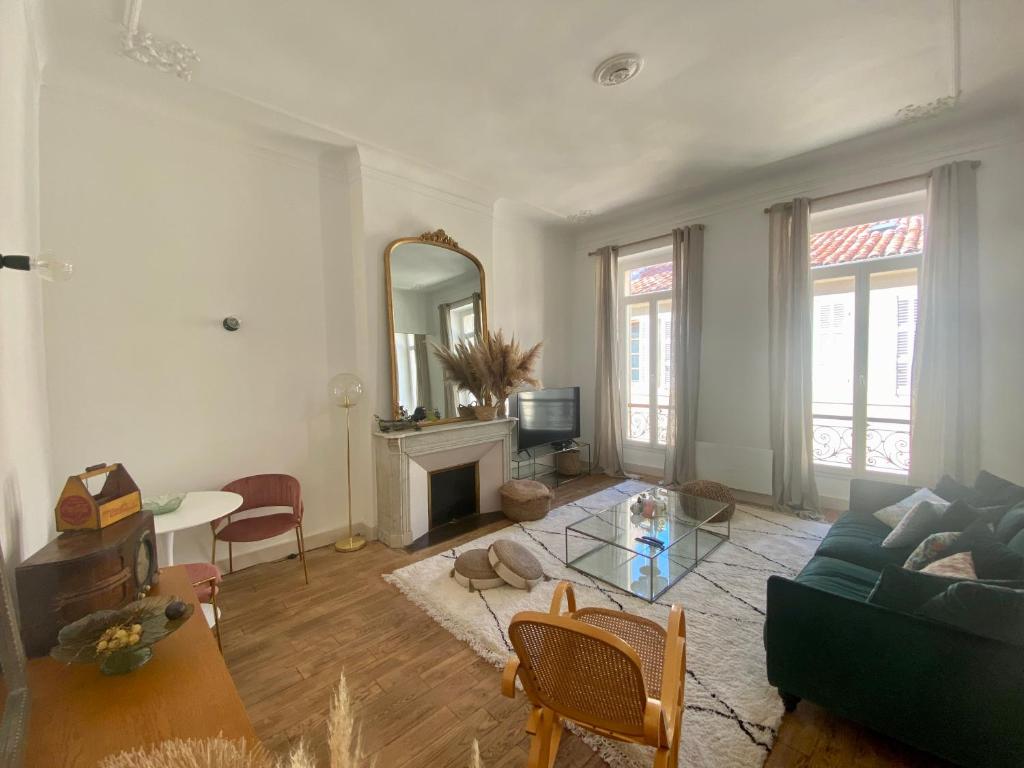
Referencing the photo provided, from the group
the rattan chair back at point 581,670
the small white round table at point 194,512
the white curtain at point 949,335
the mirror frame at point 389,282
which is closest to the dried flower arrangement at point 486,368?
the mirror frame at point 389,282

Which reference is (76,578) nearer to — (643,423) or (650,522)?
(650,522)

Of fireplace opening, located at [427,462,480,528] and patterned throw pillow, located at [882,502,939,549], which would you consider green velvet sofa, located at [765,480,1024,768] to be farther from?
fireplace opening, located at [427,462,480,528]

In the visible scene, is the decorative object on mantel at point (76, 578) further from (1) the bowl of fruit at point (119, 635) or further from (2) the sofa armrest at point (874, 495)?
(2) the sofa armrest at point (874, 495)

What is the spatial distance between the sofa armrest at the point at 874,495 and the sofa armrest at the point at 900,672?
167cm

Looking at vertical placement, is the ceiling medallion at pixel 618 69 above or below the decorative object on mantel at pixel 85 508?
above

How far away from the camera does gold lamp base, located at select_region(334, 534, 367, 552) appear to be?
10.2 ft

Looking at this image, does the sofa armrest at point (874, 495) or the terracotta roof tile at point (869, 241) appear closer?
the sofa armrest at point (874, 495)

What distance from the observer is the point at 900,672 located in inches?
54.2

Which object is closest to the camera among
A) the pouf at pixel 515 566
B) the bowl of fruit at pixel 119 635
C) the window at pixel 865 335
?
the bowl of fruit at pixel 119 635

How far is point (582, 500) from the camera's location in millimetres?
4141

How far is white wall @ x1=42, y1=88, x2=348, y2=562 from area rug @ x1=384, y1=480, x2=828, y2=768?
145 cm

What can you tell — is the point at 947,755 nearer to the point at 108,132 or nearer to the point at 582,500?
the point at 582,500

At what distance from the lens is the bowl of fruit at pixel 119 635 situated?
92 cm

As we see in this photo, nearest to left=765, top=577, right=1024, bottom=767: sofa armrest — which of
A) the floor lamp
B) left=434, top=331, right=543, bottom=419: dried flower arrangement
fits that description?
left=434, top=331, right=543, bottom=419: dried flower arrangement
